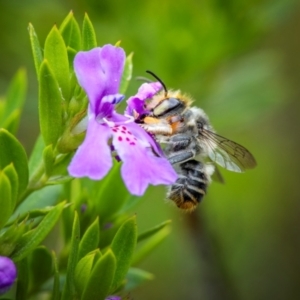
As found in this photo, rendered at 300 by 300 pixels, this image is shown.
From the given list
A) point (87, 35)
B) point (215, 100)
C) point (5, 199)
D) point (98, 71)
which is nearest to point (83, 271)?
point (5, 199)

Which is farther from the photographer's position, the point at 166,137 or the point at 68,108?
the point at 166,137

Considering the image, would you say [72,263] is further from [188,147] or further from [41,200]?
[188,147]

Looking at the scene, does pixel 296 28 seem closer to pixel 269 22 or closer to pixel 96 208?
pixel 269 22

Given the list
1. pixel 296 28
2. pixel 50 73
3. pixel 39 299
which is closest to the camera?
pixel 50 73

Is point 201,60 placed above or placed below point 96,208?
above

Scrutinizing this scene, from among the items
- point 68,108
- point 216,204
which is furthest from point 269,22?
point 68,108

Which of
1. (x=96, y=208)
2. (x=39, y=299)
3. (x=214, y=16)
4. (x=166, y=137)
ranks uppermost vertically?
(x=214, y=16)
